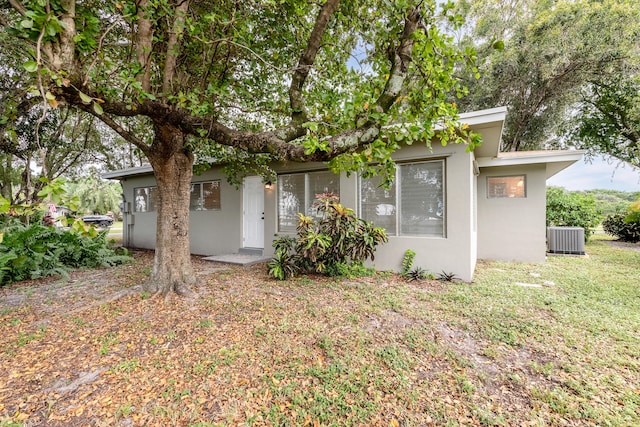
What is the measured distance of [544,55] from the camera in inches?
359

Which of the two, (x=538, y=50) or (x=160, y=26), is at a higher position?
(x=538, y=50)

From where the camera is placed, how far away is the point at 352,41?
470cm

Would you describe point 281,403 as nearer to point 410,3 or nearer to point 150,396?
point 150,396

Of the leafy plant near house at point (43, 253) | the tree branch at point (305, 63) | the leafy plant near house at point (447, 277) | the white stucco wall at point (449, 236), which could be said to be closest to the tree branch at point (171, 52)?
the tree branch at point (305, 63)

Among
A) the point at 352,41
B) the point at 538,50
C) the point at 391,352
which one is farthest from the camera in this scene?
the point at 538,50

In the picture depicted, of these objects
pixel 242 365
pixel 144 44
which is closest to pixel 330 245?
pixel 242 365

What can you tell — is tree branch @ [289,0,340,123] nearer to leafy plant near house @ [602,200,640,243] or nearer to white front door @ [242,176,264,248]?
white front door @ [242,176,264,248]

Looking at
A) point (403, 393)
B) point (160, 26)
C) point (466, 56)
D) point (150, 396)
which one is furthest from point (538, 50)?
point (150, 396)

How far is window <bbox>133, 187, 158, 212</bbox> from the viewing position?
→ 31.0ft

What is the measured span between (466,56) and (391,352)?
3118mm

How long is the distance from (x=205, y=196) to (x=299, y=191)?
11.3ft

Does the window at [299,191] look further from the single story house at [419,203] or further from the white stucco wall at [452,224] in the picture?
the white stucco wall at [452,224]

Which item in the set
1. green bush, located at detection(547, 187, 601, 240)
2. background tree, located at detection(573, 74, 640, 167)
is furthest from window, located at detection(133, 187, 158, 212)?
background tree, located at detection(573, 74, 640, 167)

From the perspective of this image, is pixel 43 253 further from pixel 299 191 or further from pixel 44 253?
pixel 299 191
